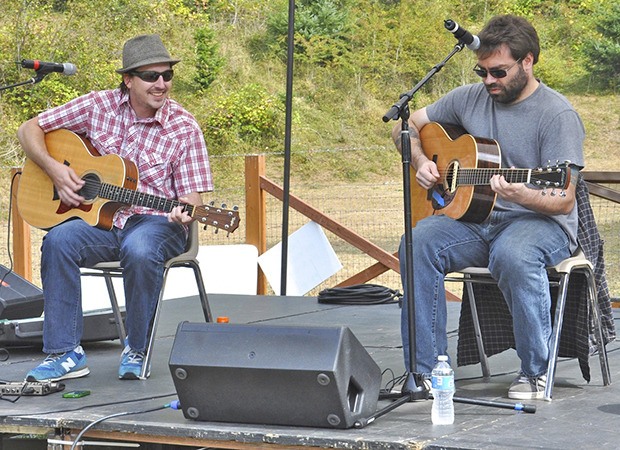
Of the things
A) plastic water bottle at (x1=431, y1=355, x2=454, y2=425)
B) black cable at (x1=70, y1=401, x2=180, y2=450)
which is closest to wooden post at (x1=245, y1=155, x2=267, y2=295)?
black cable at (x1=70, y1=401, x2=180, y2=450)

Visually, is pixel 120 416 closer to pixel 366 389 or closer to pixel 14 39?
pixel 366 389

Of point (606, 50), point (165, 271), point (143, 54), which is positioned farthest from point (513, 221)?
point (606, 50)

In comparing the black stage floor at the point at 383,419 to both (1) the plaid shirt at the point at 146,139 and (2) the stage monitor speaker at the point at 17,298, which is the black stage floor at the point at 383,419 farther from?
(1) the plaid shirt at the point at 146,139

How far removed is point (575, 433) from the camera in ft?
9.06

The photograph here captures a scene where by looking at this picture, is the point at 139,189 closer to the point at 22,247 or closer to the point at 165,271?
the point at 165,271

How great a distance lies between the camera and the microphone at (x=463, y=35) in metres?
3.12

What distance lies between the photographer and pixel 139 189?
12.8 ft

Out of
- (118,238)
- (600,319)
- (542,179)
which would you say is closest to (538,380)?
(600,319)

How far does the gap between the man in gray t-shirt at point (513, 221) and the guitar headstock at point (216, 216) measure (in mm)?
688

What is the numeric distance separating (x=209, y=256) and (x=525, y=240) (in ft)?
12.2

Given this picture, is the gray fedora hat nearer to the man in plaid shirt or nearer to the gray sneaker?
the man in plaid shirt

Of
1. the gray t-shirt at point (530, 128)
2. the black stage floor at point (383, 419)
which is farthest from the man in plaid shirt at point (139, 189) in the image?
the gray t-shirt at point (530, 128)

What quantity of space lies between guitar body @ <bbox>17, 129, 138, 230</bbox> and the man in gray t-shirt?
109 centimetres

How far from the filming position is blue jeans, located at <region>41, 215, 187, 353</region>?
3.67 meters
